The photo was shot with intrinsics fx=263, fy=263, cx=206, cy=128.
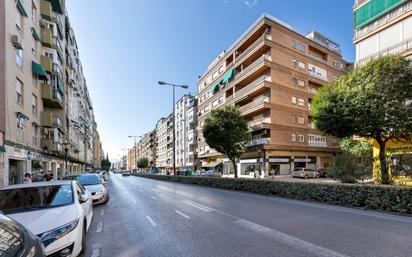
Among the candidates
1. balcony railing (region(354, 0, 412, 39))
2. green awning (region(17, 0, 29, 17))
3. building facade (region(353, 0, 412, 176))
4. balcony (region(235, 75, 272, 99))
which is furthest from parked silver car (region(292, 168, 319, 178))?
green awning (region(17, 0, 29, 17))

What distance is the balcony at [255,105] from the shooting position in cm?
3634

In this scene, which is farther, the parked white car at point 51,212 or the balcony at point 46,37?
the balcony at point 46,37

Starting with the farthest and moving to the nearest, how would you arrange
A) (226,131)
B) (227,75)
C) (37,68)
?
(227,75) < (226,131) < (37,68)

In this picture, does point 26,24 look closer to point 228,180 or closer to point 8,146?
point 8,146

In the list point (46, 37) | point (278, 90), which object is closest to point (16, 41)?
point (46, 37)

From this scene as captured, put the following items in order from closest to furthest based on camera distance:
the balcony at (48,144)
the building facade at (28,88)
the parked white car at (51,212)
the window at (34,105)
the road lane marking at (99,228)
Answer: the parked white car at (51,212), the road lane marking at (99,228), the building facade at (28,88), the window at (34,105), the balcony at (48,144)

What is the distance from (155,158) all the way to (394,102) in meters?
113

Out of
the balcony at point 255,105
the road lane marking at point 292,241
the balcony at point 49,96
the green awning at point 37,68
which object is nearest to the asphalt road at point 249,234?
the road lane marking at point 292,241

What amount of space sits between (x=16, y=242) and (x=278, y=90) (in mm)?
37343

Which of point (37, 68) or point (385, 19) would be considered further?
point (37, 68)

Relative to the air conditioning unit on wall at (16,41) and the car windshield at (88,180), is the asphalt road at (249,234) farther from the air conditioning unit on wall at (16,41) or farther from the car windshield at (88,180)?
the air conditioning unit on wall at (16,41)

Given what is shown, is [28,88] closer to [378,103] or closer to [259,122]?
[378,103]

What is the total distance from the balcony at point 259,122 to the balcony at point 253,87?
168 inches

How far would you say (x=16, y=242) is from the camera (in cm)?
250
